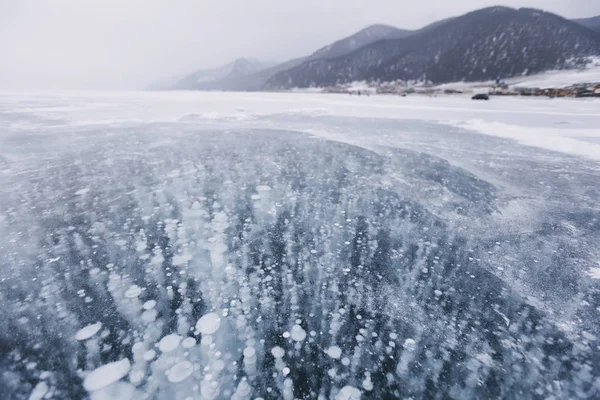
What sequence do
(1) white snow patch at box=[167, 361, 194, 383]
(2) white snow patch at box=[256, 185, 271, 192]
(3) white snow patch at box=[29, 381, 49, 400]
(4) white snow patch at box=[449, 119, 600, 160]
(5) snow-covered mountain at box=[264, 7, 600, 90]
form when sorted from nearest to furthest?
1. (3) white snow patch at box=[29, 381, 49, 400]
2. (1) white snow patch at box=[167, 361, 194, 383]
3. (2) white snow patch at box=[256, 185, 271, 192]
4. (4) white snow patch at box=[449, 119, 600, 160]
5. (5) snow-covered mountain at box=[264, 7, 600, 90]

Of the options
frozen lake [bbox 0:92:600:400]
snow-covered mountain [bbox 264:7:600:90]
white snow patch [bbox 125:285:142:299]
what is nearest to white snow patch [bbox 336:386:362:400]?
frozen lake [bbox 0:92:600:400]

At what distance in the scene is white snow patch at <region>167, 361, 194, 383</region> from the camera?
2.04 meters

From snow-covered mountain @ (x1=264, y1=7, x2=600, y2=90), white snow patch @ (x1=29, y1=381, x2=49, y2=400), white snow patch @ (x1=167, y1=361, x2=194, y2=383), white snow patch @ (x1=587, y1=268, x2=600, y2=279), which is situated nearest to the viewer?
white snow patch @ (x1=29, y1=381, x2=49, y2=400)

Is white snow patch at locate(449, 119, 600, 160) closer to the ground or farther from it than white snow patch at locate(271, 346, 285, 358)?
closer to the ground

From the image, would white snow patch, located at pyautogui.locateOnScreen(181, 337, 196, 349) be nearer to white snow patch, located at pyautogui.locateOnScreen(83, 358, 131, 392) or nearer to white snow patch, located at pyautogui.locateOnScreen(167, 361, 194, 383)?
white snow patch, located at pyautogui.locateOnScreen(167, 361, 194, 383)

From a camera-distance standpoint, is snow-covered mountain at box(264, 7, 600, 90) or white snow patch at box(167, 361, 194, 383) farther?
snow-covered mountain at box(264, 7, 600, 90)

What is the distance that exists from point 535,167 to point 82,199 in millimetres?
9042

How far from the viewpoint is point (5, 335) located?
2377mm

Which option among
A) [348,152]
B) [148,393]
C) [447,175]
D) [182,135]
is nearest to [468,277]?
[148,393]

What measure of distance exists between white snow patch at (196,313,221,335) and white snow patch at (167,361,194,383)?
0.29 m

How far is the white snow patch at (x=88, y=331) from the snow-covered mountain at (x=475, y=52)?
10589 cm

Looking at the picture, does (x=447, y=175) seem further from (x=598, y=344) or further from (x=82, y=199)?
(x=82, y=199)

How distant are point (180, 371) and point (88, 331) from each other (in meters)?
0.91

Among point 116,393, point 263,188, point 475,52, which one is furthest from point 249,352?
point 475,52
